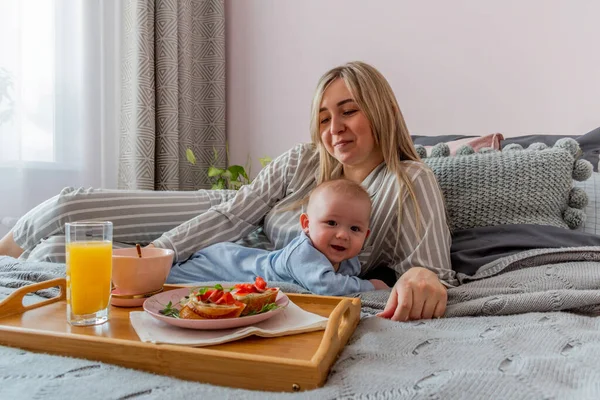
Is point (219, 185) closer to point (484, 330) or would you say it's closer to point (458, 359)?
point (484, 330)

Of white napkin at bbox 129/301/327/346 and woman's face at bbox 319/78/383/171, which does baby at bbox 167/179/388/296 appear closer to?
woman's face at bbox 319/78/383/171

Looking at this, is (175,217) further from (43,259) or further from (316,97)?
(316,97)

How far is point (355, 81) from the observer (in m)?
1.50

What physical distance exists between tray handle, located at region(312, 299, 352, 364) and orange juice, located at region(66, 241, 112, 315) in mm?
382

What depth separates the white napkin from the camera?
0.74 metres

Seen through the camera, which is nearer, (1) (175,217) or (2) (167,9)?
(1) (175,217)

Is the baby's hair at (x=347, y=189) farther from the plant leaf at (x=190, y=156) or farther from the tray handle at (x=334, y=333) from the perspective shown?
the plant leaf at (x=190, y=156)

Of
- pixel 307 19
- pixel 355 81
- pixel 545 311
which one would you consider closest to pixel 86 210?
pixel 355 81

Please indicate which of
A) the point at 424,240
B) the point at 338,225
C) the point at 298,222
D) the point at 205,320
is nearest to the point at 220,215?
the point at 298,222

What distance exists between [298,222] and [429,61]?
1140 mm

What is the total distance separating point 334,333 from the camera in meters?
0.74

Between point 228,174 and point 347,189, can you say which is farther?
point 228,174

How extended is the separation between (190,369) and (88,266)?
296mm

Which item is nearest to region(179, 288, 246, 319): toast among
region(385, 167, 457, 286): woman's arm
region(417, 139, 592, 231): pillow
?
region(385, 167, 457, 286): woman's arm
